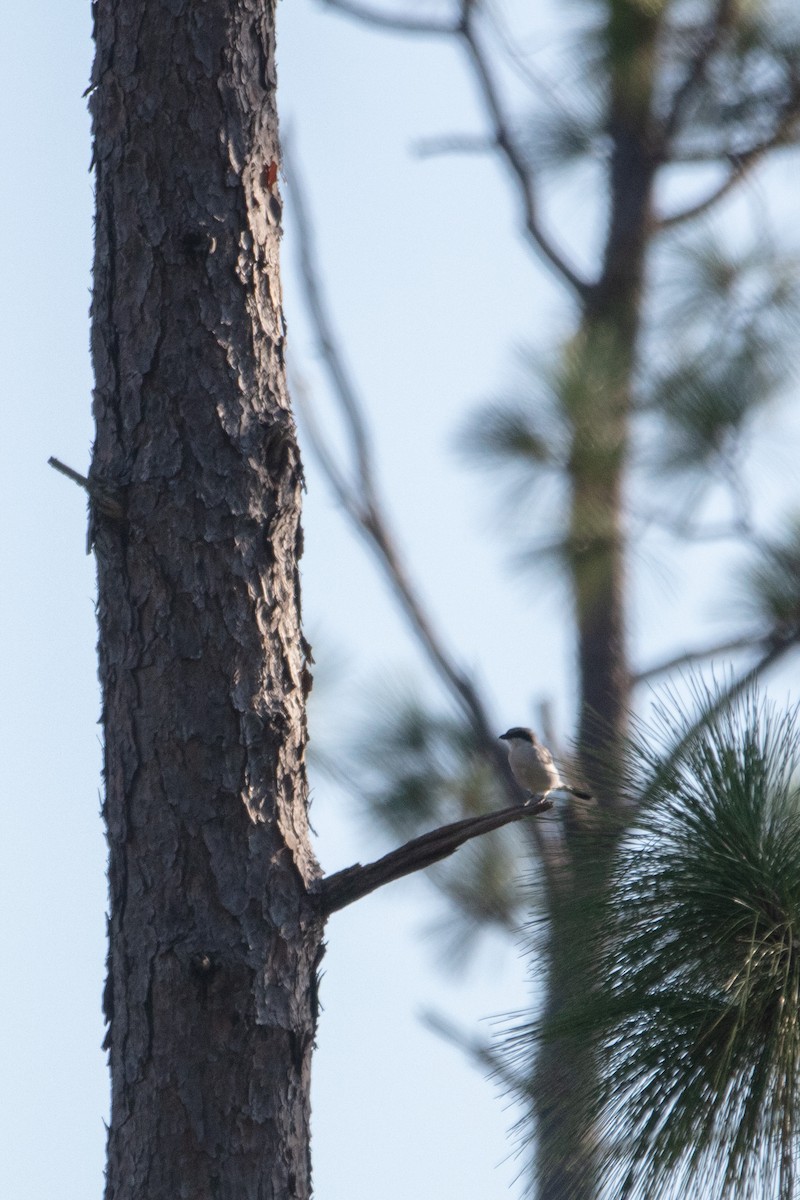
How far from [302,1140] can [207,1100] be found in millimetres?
Answer: 161

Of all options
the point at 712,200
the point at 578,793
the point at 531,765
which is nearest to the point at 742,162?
the point at 712,200

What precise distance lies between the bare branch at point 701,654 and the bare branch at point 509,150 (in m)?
1.10

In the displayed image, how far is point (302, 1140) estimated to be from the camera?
2.00m

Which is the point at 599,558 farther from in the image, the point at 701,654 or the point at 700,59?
the point at 700,59

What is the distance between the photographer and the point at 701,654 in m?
3.62

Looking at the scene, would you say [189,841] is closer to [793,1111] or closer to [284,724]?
[284,724]

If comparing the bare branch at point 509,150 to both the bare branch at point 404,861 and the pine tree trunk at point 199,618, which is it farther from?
the bare branch at point 404,861

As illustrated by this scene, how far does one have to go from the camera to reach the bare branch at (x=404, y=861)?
2.03 metres

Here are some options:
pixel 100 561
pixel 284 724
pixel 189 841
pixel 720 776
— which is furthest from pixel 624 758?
pixel 100 561

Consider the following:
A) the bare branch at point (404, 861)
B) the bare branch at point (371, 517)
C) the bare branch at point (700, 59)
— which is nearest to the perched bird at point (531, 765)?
the bare branch at point (371, 517)

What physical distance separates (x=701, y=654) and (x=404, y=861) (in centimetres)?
176

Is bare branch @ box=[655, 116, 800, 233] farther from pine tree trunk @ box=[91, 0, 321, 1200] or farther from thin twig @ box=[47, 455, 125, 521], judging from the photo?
thin twig @ box=[47, 455, 125, 521]

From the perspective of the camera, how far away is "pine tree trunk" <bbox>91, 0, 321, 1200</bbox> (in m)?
1.95

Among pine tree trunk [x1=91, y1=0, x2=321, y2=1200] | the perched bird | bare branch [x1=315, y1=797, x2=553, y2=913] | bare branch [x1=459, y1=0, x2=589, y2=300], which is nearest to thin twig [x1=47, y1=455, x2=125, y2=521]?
pine tree trunk [x1=91, y1=0, x2=321, y2=1200]
